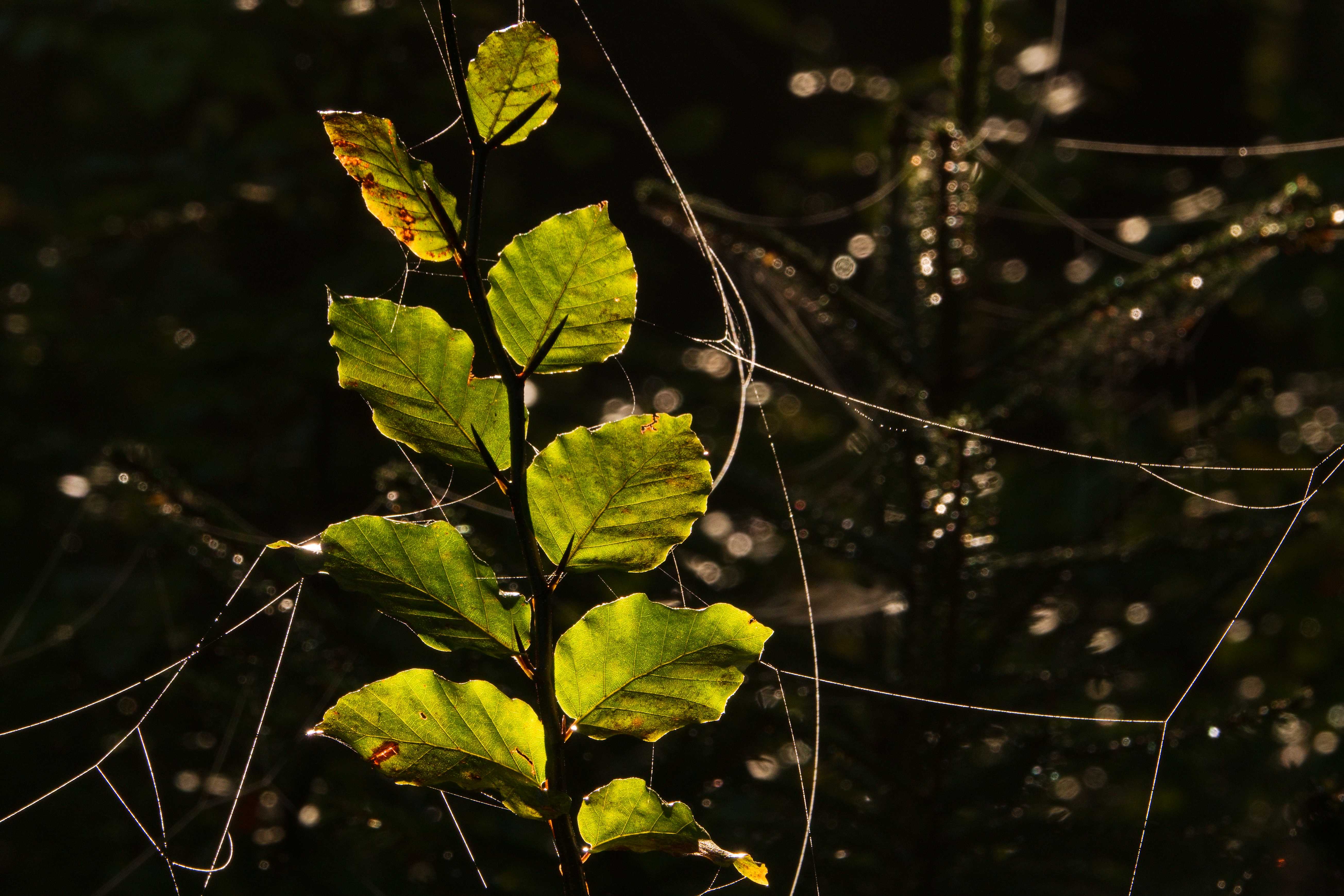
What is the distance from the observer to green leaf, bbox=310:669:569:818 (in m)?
0.28

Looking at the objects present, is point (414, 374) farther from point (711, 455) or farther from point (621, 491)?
point (711, 455)

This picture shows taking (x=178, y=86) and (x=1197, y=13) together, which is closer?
(x=178, y=86)

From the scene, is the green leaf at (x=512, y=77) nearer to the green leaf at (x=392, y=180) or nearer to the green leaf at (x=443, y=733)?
the green leaf at (x=392, y=180)

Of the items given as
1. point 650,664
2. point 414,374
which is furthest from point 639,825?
point 414,374

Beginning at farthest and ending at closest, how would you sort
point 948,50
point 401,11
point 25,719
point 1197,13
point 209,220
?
point 948,50, point 1197,13, point 209,220, point 401,11, point 25,719

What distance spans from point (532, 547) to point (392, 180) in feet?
0.37

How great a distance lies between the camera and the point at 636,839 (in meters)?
0.30

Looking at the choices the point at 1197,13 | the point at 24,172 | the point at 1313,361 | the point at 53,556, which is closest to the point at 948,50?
the point at 1197,13

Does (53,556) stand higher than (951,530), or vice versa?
(951,530)

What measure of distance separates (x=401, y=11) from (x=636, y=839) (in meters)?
1.15

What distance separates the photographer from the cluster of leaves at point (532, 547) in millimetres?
283

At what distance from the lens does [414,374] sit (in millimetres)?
291

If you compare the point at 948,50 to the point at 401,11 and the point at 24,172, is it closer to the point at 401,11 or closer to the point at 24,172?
the point at 401,11

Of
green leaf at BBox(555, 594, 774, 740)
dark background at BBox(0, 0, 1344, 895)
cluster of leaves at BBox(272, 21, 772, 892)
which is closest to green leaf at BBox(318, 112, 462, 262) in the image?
cluster of leaves at BBox(272, 21, 772, 892)
